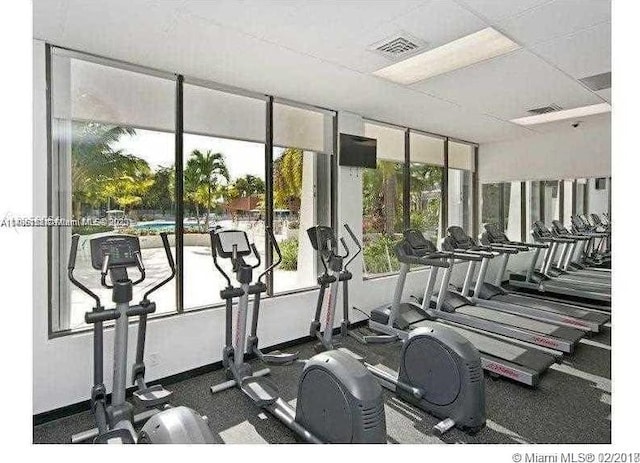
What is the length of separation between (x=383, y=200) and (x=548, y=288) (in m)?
3.26

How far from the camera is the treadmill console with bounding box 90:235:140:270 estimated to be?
2539 millimetres

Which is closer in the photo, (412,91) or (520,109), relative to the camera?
(412,91)

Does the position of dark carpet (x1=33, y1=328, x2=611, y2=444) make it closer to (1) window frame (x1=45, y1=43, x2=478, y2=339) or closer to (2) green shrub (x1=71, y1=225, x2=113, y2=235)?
(1) window frame (x1=45, y1=43, x2=478, y2=339)

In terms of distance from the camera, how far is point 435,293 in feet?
19.4

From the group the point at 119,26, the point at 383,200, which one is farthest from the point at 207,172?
the point at 383,200

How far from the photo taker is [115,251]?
8.52ft

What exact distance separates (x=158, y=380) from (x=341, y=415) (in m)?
1.95

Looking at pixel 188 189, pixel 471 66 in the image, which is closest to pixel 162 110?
pixel 188 189

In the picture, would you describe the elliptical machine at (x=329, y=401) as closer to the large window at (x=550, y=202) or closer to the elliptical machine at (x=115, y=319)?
the elliptical machine at (x=115, y=319)

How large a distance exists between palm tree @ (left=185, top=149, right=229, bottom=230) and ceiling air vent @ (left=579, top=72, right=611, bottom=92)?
12.3ft

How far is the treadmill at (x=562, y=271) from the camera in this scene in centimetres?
615

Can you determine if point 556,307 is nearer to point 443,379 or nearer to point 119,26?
point 443,379

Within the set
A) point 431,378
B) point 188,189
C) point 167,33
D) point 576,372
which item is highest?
point 167,33

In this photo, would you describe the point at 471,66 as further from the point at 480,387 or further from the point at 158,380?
the point at 158,380
